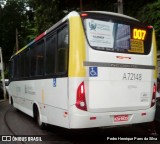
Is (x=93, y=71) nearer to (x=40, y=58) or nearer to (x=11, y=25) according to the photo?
(x=40, y=58)

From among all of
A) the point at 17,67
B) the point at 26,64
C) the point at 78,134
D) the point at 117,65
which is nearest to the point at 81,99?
the point at 117,65

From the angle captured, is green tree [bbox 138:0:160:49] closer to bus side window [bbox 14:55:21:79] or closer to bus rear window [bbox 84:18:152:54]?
bus rear window [bbox 84:18:152:54]

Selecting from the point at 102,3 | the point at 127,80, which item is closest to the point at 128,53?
the point at 127,80

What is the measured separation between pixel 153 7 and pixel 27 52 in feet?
17.5

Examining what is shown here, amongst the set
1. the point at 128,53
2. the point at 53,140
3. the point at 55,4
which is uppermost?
the point at 55,4

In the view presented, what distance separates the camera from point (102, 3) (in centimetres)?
1903

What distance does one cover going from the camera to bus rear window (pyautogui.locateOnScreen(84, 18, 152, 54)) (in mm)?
8031

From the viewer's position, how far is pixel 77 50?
777cm

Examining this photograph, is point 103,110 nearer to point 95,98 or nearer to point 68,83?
point 95,98

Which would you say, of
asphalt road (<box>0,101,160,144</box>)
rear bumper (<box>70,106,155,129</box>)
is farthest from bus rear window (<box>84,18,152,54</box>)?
asphalt road (<box>0,101,160,144</box>)

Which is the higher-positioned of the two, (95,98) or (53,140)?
(95,98)

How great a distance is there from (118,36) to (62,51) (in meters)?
1.40

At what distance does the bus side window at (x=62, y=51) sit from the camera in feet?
26.9

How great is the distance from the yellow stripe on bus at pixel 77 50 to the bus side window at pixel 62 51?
1.03 feet
